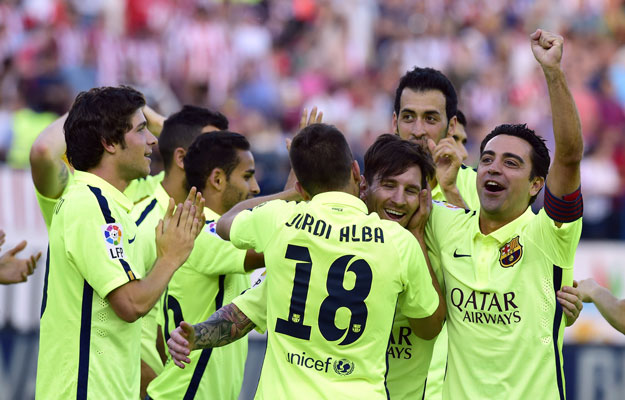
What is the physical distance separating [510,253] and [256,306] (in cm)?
146

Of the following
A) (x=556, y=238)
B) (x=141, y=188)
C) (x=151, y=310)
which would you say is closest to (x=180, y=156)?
(x=141, y=188)

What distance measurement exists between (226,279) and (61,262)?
4.75 feet

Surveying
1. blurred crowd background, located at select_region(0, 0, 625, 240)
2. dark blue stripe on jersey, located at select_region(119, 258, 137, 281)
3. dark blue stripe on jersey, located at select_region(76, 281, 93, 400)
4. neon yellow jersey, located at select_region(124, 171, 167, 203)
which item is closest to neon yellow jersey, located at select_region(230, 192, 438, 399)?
dark blue stripe on jersey, located at select_region(119, 258, 137, 281)

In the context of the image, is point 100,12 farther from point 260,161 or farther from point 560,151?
point 560,151

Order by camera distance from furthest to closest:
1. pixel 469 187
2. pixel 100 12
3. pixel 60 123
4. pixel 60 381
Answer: pixel 100 12
pixel 469 187
pixel 60 123
pixel 60 381

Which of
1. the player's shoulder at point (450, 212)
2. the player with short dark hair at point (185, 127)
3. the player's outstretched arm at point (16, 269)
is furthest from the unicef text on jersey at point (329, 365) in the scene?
the player with short dark hair at point (185, 127)

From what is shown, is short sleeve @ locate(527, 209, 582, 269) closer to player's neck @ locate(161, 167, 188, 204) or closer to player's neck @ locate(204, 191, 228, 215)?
player's neck @ locate(204, 191, 228, 215)

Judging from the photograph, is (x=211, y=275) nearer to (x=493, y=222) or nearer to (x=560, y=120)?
(x=493, y=222)

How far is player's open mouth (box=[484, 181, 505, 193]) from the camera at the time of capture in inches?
206

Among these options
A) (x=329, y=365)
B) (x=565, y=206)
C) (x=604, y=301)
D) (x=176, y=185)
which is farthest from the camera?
(x=176, y=185)

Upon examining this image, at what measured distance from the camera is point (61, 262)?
5082 millimetres

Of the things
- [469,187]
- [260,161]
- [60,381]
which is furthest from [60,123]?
[260,161]

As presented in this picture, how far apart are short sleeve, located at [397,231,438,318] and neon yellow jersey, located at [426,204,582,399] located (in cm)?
31

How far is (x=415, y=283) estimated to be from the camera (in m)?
4.84
